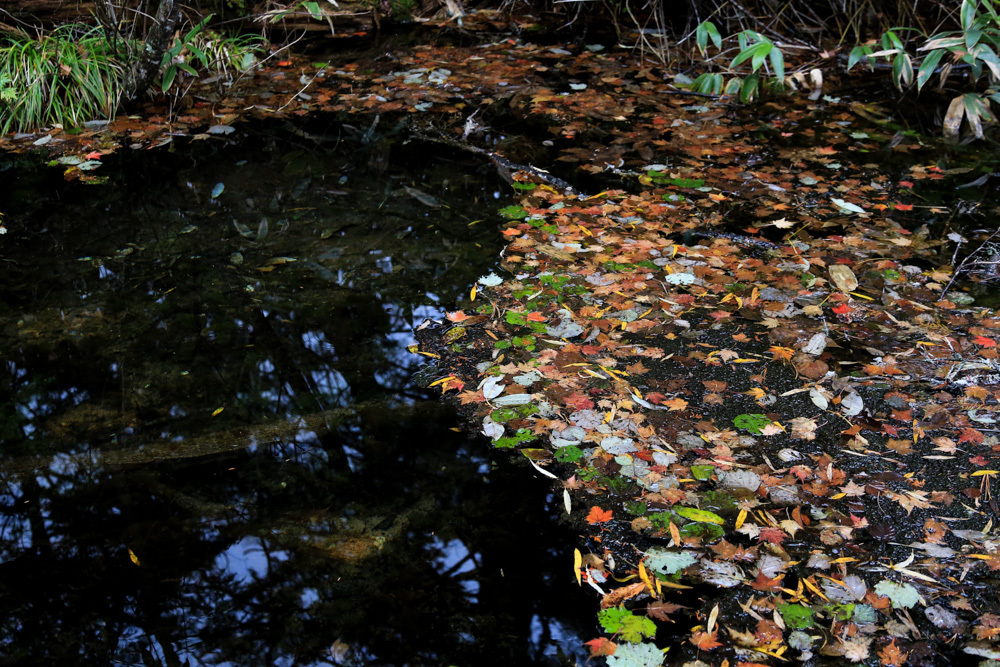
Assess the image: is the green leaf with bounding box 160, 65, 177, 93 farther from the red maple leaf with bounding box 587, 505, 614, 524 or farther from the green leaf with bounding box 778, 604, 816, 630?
the green leaf with bounding box 778, 604, 816, 630

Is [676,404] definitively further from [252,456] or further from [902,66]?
[902,66]

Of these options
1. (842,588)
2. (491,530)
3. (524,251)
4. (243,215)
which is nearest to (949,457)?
(842,588)

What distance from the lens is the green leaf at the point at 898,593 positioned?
1810mm

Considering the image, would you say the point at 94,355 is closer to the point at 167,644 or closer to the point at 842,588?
the point at 167,644

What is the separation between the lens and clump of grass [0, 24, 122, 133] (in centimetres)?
465

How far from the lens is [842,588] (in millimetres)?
1859

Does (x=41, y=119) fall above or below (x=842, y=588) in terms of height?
above

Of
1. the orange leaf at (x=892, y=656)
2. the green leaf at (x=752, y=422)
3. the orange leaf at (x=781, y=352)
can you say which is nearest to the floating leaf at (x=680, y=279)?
the orange leaf at (x=781, y=352)

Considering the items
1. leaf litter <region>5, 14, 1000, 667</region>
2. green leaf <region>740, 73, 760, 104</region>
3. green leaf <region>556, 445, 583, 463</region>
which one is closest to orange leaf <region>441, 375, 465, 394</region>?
leaf litter <region>5, 14, 1000, 667</region>

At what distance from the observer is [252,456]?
2367 millimetres

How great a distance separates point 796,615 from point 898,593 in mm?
278

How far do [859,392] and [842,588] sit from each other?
34.1 inches

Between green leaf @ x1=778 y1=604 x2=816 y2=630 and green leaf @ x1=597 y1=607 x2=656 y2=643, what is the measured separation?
0.33 meters

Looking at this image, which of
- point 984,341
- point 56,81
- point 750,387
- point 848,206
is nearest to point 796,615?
point 750,387
